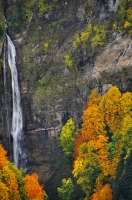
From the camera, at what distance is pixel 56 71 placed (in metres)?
75.1

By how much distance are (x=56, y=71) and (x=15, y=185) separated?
20675mm

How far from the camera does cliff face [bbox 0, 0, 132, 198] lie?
72125 mm

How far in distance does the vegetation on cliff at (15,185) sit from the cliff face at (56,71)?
8.02m

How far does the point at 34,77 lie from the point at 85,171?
17449 mm

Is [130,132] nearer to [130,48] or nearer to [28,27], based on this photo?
[130,48]


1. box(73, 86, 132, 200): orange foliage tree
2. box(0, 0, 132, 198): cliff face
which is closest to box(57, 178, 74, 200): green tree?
box(73, 86, 132, 200): orange foliage tree

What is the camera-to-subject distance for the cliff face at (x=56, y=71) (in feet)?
237

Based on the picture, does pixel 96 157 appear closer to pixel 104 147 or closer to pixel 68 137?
pixel 104 147

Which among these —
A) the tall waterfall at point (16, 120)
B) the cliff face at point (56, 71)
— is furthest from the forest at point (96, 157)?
the tall waterfall at point (16, 120)

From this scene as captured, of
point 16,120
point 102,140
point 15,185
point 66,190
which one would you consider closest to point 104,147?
point 102,140

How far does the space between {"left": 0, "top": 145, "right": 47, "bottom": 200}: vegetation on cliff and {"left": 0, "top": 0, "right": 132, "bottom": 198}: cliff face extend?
8.02 m

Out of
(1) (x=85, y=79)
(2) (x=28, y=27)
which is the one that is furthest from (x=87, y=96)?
(2) (x=28, y=27)

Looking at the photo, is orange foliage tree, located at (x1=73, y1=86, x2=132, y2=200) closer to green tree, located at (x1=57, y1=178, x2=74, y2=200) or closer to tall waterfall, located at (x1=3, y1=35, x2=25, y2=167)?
green tree, located at (x1=57, y1=178, x2=74, y2=200)

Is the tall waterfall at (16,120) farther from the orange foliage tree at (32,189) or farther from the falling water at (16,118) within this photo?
the orange foliage tree at (32,189)
